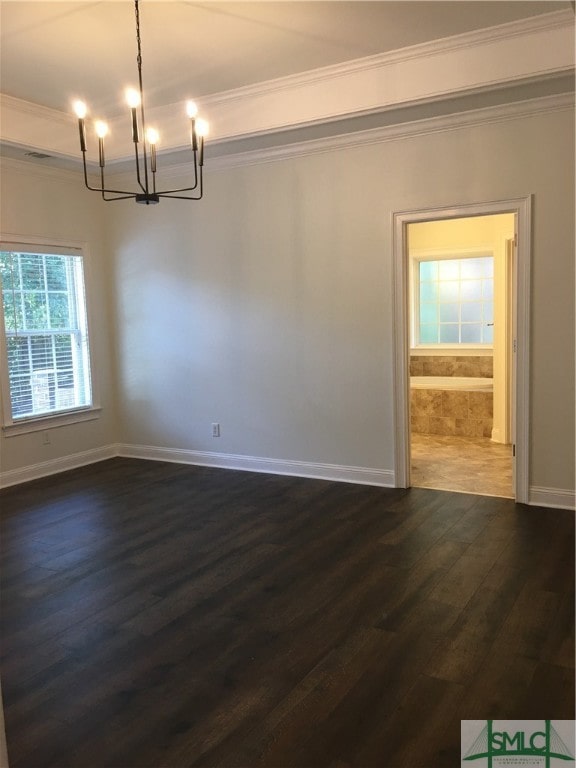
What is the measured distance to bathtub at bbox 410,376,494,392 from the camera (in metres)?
7.10

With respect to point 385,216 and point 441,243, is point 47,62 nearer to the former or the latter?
point 385,216

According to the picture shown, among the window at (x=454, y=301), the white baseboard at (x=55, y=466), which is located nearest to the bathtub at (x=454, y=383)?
the window at (x=454, y=301)

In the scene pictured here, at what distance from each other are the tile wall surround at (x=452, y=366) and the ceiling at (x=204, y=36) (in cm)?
457

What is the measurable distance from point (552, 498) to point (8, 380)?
174 inches

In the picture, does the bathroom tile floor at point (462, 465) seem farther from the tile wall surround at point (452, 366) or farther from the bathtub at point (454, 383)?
the tile wall surround at point (452, 366)

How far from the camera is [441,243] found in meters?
7.84

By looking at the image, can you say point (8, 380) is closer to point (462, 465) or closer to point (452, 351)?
point (462, 465)

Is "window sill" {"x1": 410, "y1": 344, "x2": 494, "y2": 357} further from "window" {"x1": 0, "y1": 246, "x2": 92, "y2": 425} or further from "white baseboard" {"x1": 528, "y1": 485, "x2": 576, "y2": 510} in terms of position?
"window" {"x1": 0, "y1": 246, "x2": 92, "y2": 425}

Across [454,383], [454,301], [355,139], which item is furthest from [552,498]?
[454,301]

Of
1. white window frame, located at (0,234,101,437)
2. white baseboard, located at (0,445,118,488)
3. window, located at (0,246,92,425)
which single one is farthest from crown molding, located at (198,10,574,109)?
white baseboard, located at (0,445,118,488)

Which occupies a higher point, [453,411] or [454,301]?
[454,301]

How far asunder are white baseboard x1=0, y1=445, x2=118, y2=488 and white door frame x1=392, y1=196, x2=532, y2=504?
303 centimetres

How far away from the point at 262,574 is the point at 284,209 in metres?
3.05

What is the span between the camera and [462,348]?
798cm
